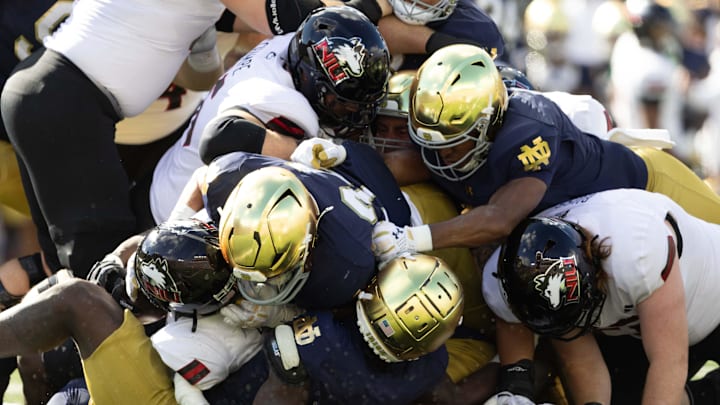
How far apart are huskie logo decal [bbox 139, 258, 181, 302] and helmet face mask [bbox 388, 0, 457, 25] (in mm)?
1637

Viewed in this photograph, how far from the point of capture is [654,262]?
379 centimetres

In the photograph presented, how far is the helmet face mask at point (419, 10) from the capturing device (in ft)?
14.7

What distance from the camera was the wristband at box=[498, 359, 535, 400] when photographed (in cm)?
381

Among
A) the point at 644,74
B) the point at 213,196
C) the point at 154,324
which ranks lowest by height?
the point at 644,74

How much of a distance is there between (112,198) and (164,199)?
0.23 metres

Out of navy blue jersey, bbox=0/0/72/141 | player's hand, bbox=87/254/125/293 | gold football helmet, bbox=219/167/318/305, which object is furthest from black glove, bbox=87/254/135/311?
navy blue jersey, bbox=0/0/72/141

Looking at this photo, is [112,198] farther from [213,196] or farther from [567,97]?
[567,97]

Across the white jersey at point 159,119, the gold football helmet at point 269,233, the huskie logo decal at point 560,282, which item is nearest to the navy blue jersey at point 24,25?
the white jersey at point 159,119

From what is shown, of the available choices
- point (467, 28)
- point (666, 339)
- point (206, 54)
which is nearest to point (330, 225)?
point (666, 339)

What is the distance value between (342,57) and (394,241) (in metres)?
0.78

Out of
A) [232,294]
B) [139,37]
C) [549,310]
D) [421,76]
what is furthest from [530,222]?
[139,37]

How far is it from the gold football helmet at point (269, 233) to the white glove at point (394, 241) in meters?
0.30

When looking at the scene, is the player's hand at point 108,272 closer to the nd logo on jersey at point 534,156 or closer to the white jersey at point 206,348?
the white jersey at point 206,348

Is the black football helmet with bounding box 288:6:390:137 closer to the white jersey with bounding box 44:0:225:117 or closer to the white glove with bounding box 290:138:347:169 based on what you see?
the white glove with bounding box 290:138:347:169
